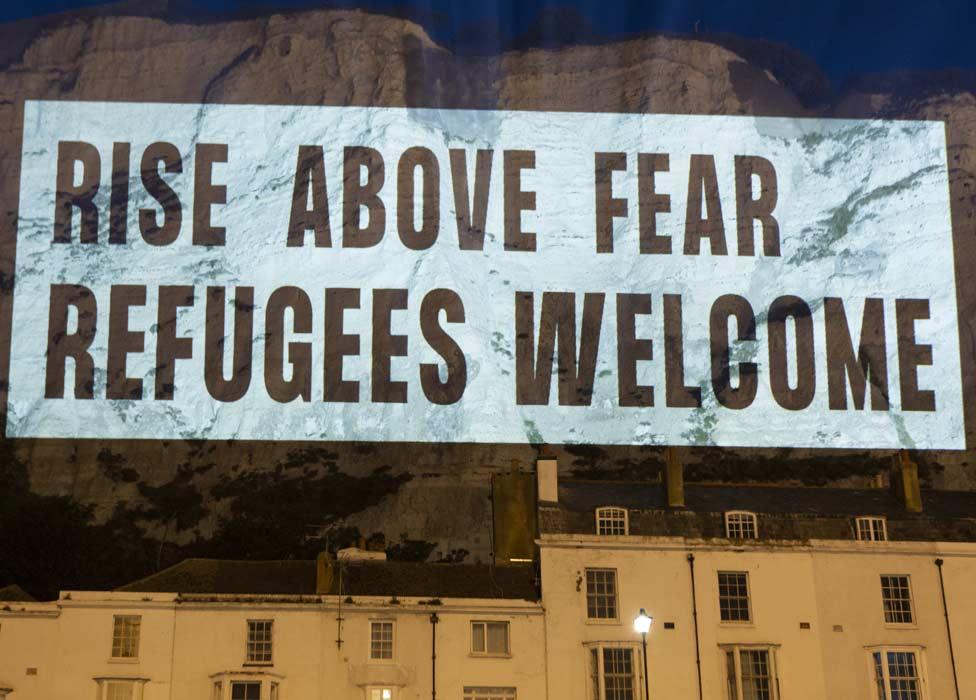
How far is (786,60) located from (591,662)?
19552mm

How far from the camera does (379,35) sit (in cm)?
4544

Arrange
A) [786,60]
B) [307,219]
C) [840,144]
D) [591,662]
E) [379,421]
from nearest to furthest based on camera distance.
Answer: [591,662] → [840,144] → [786,60] → [307,219] → [379,421]

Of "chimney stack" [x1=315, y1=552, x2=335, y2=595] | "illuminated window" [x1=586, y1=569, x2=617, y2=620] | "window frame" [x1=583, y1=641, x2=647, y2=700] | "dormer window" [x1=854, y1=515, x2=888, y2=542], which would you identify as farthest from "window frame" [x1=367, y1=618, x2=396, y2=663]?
"dormer window" [x1=854, y1=515, x2=888, y2=542]

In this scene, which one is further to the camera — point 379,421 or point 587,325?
point 379,421

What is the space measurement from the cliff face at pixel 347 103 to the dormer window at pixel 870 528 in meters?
10.6

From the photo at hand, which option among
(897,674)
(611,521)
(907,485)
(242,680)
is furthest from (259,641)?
(907,485)

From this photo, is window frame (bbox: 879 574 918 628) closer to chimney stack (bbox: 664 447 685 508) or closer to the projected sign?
the projected sign

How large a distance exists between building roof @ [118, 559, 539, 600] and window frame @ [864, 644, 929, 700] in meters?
6.82

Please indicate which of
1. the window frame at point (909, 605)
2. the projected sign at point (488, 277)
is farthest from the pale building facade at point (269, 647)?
the window frame at point (909, 605)

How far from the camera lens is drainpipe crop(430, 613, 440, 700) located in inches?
945

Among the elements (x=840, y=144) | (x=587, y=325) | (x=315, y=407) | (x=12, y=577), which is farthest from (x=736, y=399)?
(x=12, y=577)

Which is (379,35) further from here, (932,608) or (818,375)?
(932,608)

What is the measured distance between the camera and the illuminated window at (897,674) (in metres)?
24.5

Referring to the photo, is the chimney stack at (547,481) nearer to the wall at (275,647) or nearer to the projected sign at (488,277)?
the projected sign at (488,277)
